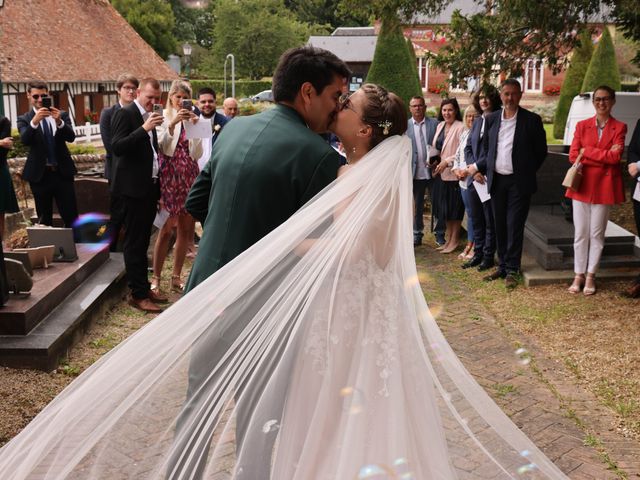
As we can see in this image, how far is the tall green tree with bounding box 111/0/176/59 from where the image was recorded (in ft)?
185

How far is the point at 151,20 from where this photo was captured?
5666 cm

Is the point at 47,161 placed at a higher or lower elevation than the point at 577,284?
higher

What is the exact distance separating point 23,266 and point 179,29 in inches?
3202

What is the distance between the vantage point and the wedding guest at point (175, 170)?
7.55 meters

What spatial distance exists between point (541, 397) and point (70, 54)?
33.7m

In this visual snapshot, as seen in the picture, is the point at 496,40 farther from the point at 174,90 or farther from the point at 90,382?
the point at 90,382

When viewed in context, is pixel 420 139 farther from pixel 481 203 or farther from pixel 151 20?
pixel 151 20

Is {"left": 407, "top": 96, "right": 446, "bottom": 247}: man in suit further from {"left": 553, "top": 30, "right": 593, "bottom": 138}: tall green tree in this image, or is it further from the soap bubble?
{"left": 553, "top": 30, "right": 593, "bottom": 138}: tall green tree

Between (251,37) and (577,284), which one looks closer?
(577,284)

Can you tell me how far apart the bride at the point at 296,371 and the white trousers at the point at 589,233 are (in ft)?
16.7

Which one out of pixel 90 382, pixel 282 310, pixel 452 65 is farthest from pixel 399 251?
pixel 452 65

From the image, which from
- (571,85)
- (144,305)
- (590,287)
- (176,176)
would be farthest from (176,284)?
(571,85)

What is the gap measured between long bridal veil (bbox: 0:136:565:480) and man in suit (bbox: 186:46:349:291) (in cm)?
10

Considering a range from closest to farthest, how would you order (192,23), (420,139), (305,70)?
1. (305,70)
2. (420,139)
3. (192,23)
